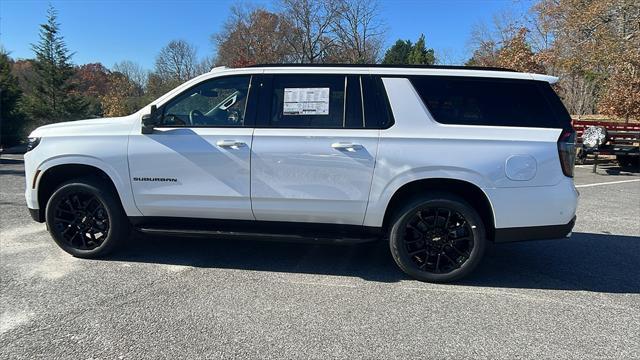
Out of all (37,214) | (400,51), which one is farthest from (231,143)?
(400,51)

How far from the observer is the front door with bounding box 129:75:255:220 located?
435 centimetres

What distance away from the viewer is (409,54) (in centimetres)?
5672

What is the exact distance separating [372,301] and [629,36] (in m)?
18.2

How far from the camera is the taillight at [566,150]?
3.99m

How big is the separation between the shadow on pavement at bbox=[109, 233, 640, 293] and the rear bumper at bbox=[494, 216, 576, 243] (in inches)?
19.1

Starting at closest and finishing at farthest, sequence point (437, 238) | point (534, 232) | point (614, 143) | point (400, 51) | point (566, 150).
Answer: point (566, 150) < point (534, 232) < point (437, 238) < point (614, 143) < point (400, 51)

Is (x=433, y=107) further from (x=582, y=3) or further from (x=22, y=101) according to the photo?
(x=22, y=101)

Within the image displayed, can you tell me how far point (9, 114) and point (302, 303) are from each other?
17.9 m

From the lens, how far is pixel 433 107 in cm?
421

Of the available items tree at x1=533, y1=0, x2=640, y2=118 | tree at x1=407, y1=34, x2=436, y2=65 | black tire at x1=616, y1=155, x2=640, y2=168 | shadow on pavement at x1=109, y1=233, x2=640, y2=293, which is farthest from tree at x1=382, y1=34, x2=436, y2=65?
shadow on pavement at x1=109, y1=233, x2=640, y2=293

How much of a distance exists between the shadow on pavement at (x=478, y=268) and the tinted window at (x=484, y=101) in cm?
156

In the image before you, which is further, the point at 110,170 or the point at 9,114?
the point at 9,114

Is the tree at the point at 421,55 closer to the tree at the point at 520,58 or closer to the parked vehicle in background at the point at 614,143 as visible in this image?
the tree at the point at 520,58

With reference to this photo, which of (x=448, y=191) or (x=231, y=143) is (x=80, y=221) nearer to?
(x=231, y=143)
